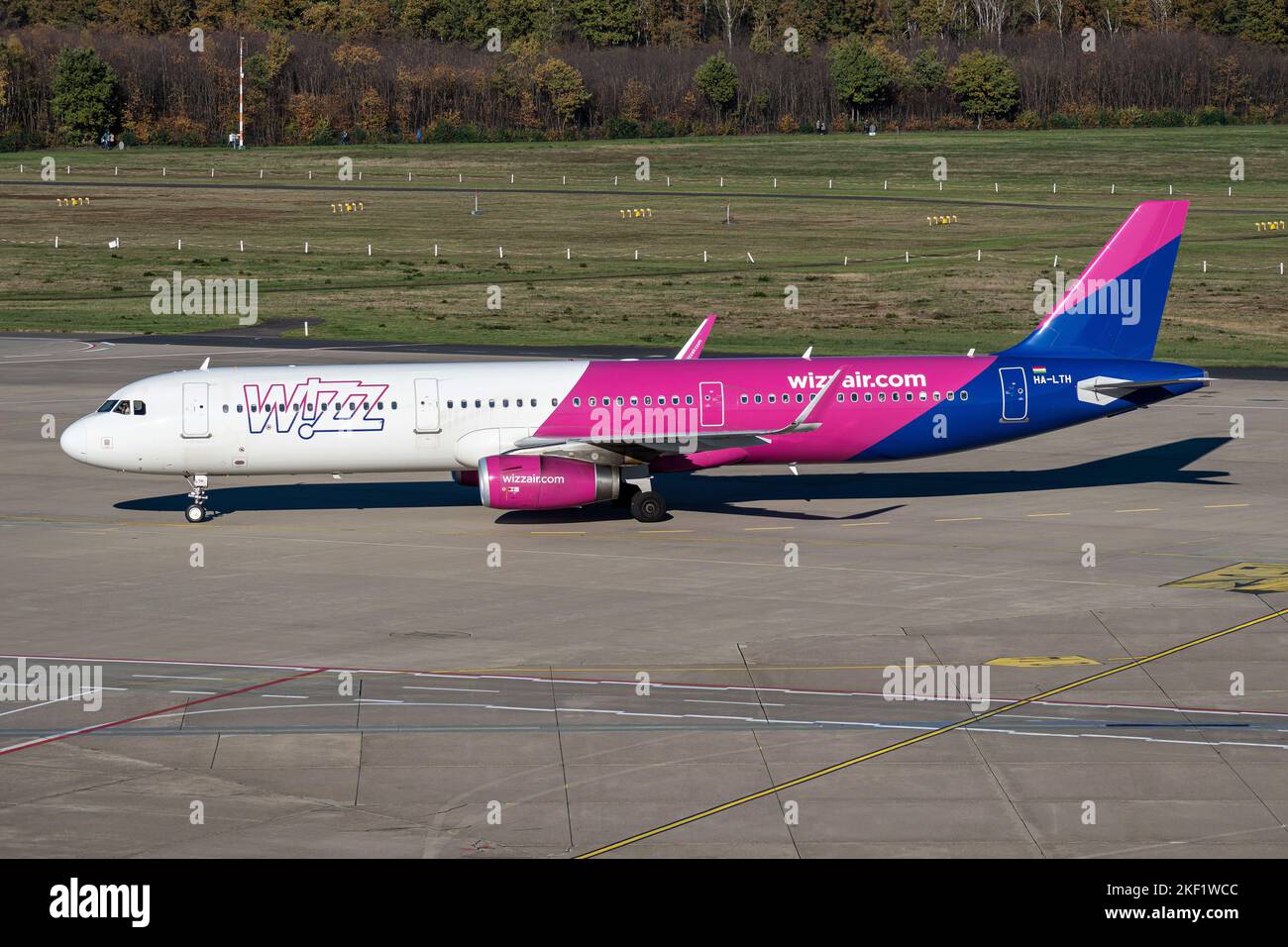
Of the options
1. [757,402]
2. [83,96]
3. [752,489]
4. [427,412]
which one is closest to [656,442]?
[757,402]

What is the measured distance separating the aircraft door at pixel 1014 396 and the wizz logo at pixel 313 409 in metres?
18.4

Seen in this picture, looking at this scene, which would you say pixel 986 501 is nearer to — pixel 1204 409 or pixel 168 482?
pixel 1204 409

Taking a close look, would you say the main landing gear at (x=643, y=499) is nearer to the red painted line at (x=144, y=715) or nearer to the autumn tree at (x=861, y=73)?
the red painted line at (x=144, y=715)

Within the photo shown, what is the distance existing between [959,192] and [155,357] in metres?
95.0

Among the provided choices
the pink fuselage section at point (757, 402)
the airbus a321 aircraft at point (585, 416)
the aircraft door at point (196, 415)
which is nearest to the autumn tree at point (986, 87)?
the airbus a321 aircraft at point (585, 416)

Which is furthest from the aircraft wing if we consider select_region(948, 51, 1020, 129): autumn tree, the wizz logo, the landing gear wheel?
select_region(948, 51, 1020, 129): autumn tree

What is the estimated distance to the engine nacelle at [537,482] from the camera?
44531 millimetres

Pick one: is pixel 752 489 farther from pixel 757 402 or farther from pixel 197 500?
pixel 197 500

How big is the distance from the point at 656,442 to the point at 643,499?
2.00 meters

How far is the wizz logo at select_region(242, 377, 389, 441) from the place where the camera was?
46.0m

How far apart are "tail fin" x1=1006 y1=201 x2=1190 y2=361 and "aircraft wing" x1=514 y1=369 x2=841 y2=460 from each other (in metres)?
9.16

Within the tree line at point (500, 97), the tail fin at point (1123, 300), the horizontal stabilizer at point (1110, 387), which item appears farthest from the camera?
the tree line at point (500, 97)

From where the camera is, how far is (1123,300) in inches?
1980

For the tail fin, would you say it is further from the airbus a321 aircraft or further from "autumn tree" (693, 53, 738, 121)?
"autumn tree" (693, 53, 738, 121)
